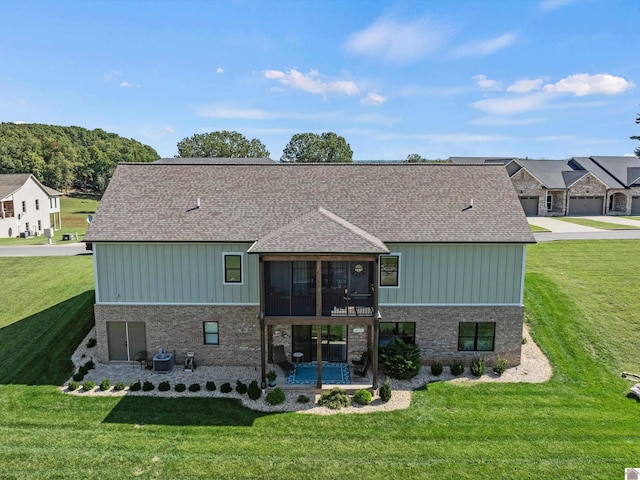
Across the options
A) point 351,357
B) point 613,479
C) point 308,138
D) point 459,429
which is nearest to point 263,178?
point 351,357

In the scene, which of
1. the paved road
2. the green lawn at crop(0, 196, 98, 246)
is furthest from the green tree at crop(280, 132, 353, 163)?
the paved road

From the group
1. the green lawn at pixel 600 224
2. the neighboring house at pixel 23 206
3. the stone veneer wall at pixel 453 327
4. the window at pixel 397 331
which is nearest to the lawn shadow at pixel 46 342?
the window at pixel 397 331

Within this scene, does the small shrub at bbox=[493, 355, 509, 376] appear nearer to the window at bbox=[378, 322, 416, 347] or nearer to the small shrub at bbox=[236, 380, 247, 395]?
the window at bbox=[378, 322, 416, 347]

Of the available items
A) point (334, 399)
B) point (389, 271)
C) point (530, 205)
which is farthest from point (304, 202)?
point (530, 205)

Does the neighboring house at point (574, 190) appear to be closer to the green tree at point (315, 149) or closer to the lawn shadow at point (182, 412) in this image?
the green tree at point (315, 149)

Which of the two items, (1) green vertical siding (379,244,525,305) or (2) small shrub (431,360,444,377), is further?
(1) green vertical siding (379,244,525,305)

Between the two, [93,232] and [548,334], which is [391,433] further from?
[93,232]
